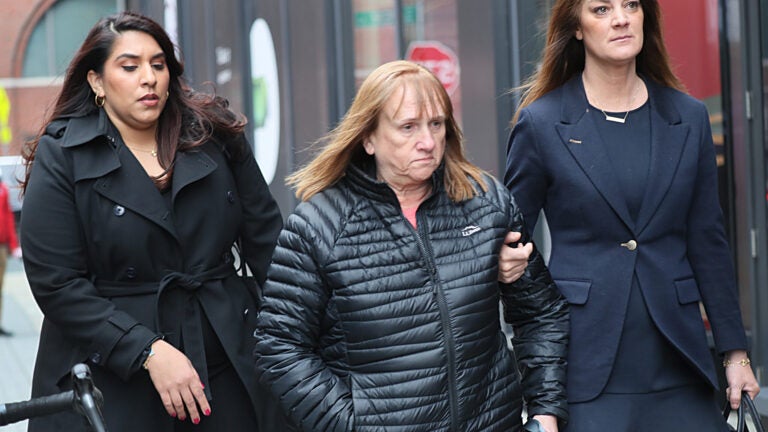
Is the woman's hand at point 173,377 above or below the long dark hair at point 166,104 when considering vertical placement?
below

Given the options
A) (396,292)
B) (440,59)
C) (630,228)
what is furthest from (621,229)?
(440,59)

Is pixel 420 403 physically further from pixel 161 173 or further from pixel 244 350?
pixel 161 173

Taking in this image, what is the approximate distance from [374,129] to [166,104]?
2.90 feet

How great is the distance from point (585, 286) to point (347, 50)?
8021 mm

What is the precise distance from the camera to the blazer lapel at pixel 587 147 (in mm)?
3281

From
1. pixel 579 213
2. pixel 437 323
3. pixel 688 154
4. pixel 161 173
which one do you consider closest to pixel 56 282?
pixel 161 173

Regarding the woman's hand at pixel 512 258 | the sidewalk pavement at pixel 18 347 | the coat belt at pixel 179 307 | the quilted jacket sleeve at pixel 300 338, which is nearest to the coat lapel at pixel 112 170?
the coat belt at pixel 179 307

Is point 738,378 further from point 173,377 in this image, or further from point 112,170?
point 112,170

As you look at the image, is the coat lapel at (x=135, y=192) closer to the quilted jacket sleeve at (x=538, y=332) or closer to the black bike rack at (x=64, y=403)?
the black bike rack at (x=64, y=403)

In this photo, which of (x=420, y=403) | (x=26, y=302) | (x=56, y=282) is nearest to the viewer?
(x=420, y=403)

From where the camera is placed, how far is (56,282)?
11.2ft

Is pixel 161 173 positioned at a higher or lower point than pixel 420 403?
higher

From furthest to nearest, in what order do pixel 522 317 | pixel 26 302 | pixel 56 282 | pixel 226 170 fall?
pixel 26 302
pixel 226 170
pixel 56 282
pixel 522 317

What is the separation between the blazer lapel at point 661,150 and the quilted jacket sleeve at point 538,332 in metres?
0.31
